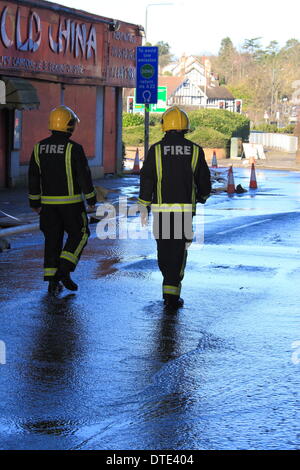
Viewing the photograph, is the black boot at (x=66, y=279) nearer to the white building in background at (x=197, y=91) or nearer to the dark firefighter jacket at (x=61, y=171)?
the dark firefighter jacket at (x=61, y=171)

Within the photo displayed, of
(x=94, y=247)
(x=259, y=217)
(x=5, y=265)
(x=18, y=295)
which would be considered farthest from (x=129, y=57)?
(x=18, y=295)

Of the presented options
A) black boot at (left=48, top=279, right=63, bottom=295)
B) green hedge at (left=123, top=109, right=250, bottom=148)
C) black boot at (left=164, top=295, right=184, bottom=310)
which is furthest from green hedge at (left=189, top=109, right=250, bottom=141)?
black boot at (left=164, top=295, right=184, bottom=310)

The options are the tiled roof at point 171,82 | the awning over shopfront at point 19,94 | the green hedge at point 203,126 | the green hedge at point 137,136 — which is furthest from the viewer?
the tiled roof at point 171,82

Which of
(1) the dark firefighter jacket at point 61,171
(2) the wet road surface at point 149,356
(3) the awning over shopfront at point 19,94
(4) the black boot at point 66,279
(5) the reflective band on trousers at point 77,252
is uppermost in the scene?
(3) the awning over shopfront at point 19,94

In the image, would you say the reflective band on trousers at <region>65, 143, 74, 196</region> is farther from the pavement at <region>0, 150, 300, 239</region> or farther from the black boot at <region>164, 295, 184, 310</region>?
the pavement at <region>0, 150, 300, 239</region>

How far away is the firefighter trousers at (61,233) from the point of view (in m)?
9.59

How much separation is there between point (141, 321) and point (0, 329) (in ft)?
4.18

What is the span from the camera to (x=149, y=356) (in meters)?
7.21

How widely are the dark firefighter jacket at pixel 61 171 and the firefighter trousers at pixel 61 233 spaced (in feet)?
0.31

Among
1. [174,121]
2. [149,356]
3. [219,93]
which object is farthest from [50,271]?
[219,93]

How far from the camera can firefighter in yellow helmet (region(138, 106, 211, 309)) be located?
29.7 ft

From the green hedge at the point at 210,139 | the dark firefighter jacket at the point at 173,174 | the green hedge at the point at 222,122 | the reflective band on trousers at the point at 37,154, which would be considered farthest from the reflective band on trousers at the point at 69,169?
the green hedge at the point at 222,122

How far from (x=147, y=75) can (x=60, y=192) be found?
15.4 m
